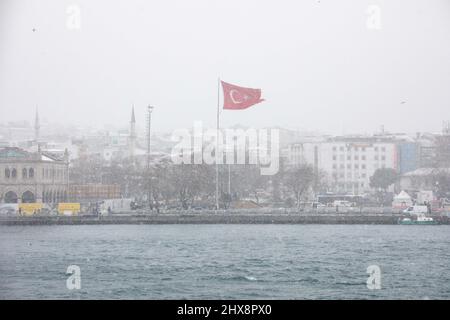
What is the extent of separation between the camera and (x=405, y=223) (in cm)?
2664

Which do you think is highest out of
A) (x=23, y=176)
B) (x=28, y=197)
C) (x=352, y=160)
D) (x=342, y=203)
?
(x=352, y=160)

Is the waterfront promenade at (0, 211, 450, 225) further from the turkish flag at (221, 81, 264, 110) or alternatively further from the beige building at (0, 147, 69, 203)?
the turkish flag at (221, 81, 264, 110)

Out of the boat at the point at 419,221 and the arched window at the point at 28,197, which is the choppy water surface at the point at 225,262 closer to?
the boat at the point at 419,221

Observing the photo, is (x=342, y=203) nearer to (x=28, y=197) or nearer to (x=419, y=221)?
(x=419, y=221)

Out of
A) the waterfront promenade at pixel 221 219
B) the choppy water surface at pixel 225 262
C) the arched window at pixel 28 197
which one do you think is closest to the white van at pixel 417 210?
the waterfront promenade at pixel 221 219

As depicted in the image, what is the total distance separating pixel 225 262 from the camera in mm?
16016

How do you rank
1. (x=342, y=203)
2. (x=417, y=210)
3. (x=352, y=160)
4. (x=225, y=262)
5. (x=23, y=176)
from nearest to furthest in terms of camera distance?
1. (x=225, y=262)
2. (x=417, y=210)
3. (x=23, y=176)
4. (x=342, y=203)
5. (x=352, y=160)

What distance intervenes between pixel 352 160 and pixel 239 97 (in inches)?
802

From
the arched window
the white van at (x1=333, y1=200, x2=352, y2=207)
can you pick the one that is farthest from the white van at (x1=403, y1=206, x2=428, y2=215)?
the arched window

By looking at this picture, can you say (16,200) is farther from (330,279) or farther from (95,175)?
(330,279)

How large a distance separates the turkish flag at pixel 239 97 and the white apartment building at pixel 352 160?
18.7 metres

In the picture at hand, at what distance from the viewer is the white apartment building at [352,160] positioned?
45.5 metres

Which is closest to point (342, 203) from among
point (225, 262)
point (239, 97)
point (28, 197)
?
point (239, 97)

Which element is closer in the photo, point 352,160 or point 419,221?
point 419,221
